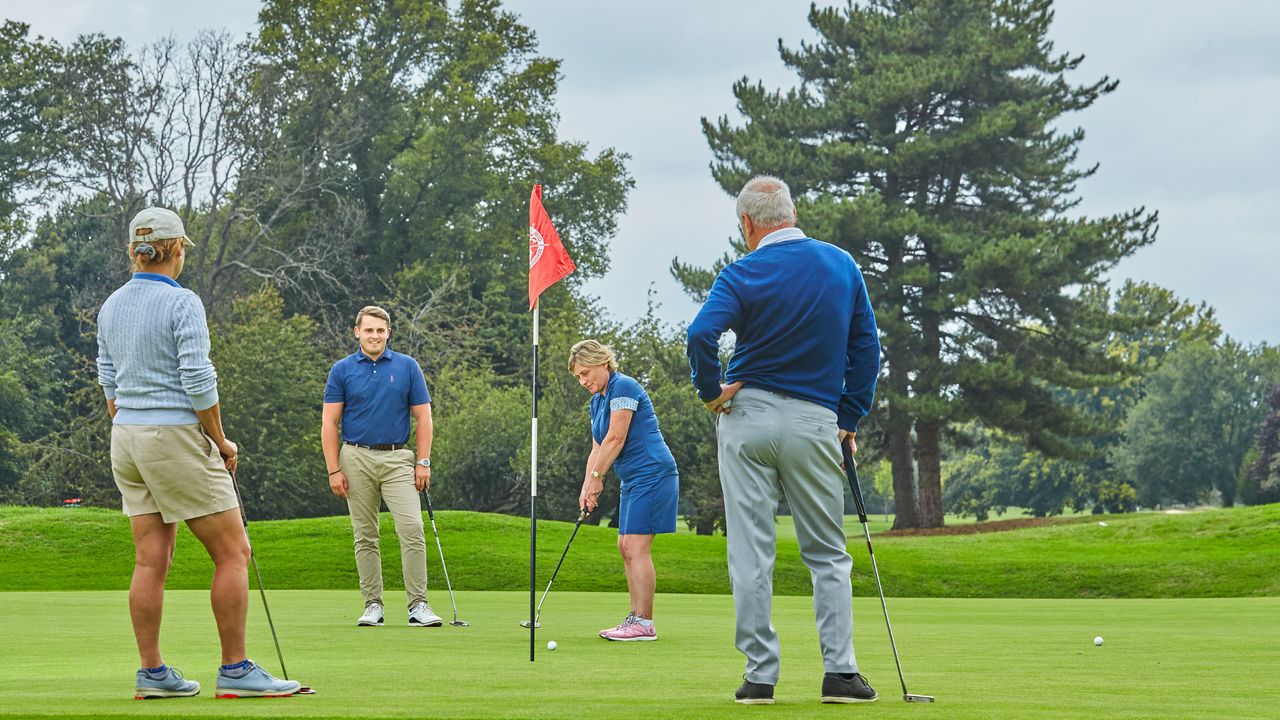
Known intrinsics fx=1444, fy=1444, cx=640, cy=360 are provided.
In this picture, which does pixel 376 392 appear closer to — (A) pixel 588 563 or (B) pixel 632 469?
(B) pixel 632 469

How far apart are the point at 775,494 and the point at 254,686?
7.29ft

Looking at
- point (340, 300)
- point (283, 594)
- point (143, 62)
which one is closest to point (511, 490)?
point (340, 300)

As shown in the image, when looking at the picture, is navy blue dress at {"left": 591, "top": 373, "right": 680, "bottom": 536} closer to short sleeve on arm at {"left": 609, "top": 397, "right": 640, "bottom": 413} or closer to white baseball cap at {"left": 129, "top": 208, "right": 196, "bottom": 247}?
short sleeve on arm at {"left": 609, "top": 397, "right": 640, "bottom": 413}

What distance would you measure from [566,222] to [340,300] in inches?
337

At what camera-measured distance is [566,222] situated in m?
51.7

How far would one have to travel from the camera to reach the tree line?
3747 centimetres

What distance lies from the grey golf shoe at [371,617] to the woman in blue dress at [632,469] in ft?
6.56

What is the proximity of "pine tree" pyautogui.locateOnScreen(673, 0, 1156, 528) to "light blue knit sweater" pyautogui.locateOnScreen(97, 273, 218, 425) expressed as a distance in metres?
31.3

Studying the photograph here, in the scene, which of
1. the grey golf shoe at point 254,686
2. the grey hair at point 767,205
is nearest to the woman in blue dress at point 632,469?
the grey hair at point 767,205

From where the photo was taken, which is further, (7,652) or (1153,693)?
(7,652)

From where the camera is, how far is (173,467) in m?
5.79

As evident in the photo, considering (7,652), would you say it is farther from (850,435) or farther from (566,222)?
(566,222)

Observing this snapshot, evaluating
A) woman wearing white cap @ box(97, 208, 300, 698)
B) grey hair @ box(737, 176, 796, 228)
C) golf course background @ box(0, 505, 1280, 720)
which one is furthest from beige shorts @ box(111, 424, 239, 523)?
grey hair @ box(737, 176, 796, 228)

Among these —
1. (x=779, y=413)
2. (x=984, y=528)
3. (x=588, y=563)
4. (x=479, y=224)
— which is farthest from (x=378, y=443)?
(x=479, y=224)
